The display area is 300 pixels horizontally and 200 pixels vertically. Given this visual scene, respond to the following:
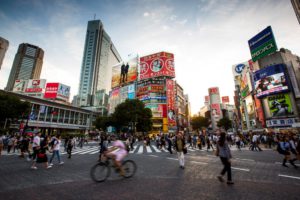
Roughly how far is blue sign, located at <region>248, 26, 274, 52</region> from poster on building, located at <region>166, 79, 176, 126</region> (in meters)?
30.2

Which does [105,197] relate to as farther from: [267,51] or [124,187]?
[267,51]

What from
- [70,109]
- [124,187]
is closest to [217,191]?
[124,187]

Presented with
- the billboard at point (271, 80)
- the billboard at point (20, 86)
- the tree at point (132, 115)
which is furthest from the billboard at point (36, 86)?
the billboard at point (271, 80)

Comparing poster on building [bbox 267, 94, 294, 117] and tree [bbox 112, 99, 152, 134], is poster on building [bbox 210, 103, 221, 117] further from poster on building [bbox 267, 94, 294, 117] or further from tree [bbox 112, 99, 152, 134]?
tree [bbox 112, 99, 152, 134]

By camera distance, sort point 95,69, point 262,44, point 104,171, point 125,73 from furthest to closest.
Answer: point 95,69 < point 125,73 < point 262,44 < point 104,171

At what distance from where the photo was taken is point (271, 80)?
1350 inches

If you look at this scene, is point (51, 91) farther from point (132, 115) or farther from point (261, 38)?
point (261, 38)

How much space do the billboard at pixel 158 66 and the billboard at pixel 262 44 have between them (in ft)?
99.6

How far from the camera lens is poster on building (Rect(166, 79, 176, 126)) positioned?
192 ft

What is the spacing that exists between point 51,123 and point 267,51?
67240 millimetres

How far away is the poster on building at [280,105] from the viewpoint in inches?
1274

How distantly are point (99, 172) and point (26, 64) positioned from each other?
17550 centimetres

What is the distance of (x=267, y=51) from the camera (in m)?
35.9

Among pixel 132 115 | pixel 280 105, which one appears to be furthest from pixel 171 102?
pixel 280 105
